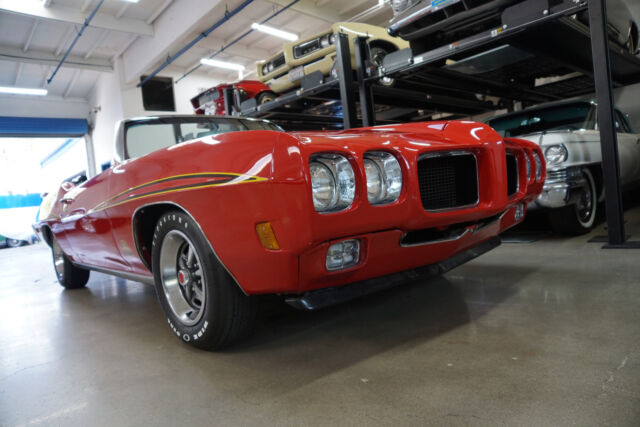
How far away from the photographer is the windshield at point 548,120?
416 cm

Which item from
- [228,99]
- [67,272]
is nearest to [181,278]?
→ [67,272]

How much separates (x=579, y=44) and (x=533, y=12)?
193 cm

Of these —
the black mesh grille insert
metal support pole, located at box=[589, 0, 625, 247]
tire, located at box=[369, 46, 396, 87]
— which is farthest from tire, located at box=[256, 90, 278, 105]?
the black mesh grille insert

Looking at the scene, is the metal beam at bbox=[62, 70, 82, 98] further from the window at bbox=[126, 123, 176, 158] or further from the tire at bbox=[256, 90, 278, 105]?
the window at bbox=[126, 123, 176, 158]

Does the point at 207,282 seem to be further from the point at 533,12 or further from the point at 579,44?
the point at 579,44

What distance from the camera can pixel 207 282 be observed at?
1.71 metres

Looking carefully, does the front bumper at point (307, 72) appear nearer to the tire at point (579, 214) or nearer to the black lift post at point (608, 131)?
the black lift post at point (608, 131)

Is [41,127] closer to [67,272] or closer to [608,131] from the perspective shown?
[67,272]


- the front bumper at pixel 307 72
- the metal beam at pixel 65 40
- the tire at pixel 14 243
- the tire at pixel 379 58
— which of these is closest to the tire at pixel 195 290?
the tire at pixel 379 58

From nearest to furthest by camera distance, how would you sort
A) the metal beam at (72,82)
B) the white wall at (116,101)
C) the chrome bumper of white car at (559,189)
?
the chrome bumper of white car at (559,189)
the white wall at (116,101)
the metal beam at (72,82)

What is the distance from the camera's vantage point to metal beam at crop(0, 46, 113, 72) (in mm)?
11570

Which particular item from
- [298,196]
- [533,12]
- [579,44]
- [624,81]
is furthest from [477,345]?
[624,81]

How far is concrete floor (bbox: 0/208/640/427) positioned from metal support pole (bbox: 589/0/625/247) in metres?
0.61

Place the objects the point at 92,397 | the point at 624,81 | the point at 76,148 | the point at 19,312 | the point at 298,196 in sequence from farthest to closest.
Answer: the point at 76,148
the point at 624,81
the point at 19,312
the point at 92,397
the point at 298,196
